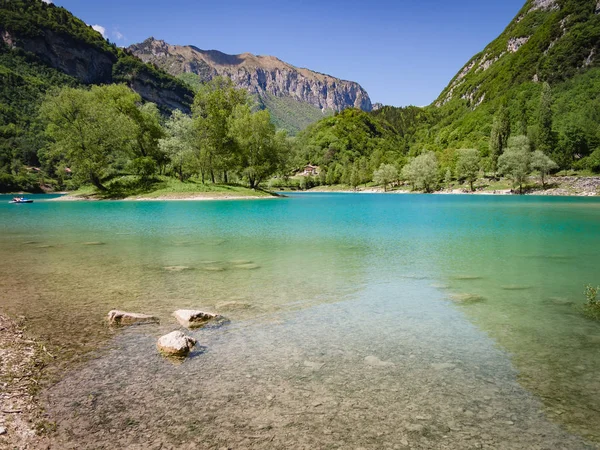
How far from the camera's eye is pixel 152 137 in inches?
3278

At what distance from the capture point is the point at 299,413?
543 centimetres

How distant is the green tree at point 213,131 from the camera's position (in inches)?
3147

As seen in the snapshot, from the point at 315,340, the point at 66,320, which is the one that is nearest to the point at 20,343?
the point at 66,320

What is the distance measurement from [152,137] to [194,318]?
273 feet

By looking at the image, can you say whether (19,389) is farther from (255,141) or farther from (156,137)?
(156,137)

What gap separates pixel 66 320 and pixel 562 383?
36.4 feet

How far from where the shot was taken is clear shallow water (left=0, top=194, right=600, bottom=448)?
5086 millimetres

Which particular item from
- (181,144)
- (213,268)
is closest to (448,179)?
(181,144)

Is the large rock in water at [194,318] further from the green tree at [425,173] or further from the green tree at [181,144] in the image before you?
the green tree at [425,173]

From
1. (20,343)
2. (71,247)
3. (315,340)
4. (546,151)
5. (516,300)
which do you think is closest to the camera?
(20,343)

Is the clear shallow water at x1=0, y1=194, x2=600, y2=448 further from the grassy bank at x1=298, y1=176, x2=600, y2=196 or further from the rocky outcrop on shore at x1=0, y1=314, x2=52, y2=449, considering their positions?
the grassy bank at x1=298, y1=176, x2=600, y2=196

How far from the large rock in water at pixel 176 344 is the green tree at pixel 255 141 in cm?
7842

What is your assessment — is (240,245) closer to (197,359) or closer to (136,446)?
(197,359)

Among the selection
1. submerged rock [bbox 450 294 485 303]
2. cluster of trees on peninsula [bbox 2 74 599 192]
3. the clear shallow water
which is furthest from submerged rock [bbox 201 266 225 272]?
cluster of trees on peninsula [bbox 2 74 599 192]
